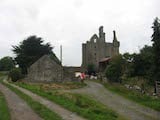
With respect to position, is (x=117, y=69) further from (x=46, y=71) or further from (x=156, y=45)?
(x=46, y=71)

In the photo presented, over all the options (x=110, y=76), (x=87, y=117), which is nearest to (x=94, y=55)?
(x=110, y=76)

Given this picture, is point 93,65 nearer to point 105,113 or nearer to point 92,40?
point 92,40

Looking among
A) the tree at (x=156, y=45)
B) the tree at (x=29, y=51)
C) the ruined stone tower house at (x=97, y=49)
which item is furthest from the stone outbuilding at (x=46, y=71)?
the tree at (x=156, y=45)

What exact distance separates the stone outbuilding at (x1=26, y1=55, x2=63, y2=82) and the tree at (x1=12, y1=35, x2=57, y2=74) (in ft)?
44.5

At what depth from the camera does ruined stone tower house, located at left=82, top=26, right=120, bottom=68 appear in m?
70.8

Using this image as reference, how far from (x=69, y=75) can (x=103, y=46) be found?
23098mm

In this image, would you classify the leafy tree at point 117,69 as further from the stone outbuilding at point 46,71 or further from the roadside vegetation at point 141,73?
the stone outbuilding at point 46,71

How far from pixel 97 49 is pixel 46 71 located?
22384 millimetres

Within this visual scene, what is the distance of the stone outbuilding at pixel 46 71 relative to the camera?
51.7 m

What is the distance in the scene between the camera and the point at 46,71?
5203cm

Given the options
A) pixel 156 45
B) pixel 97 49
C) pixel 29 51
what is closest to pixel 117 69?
pixel 156 45

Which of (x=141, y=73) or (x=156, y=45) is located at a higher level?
(x=156, y=45)

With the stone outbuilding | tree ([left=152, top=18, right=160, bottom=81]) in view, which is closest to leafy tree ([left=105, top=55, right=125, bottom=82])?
tree ([left=152, top=18, right=160, bottom=81])

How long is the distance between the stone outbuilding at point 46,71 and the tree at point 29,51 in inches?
534
